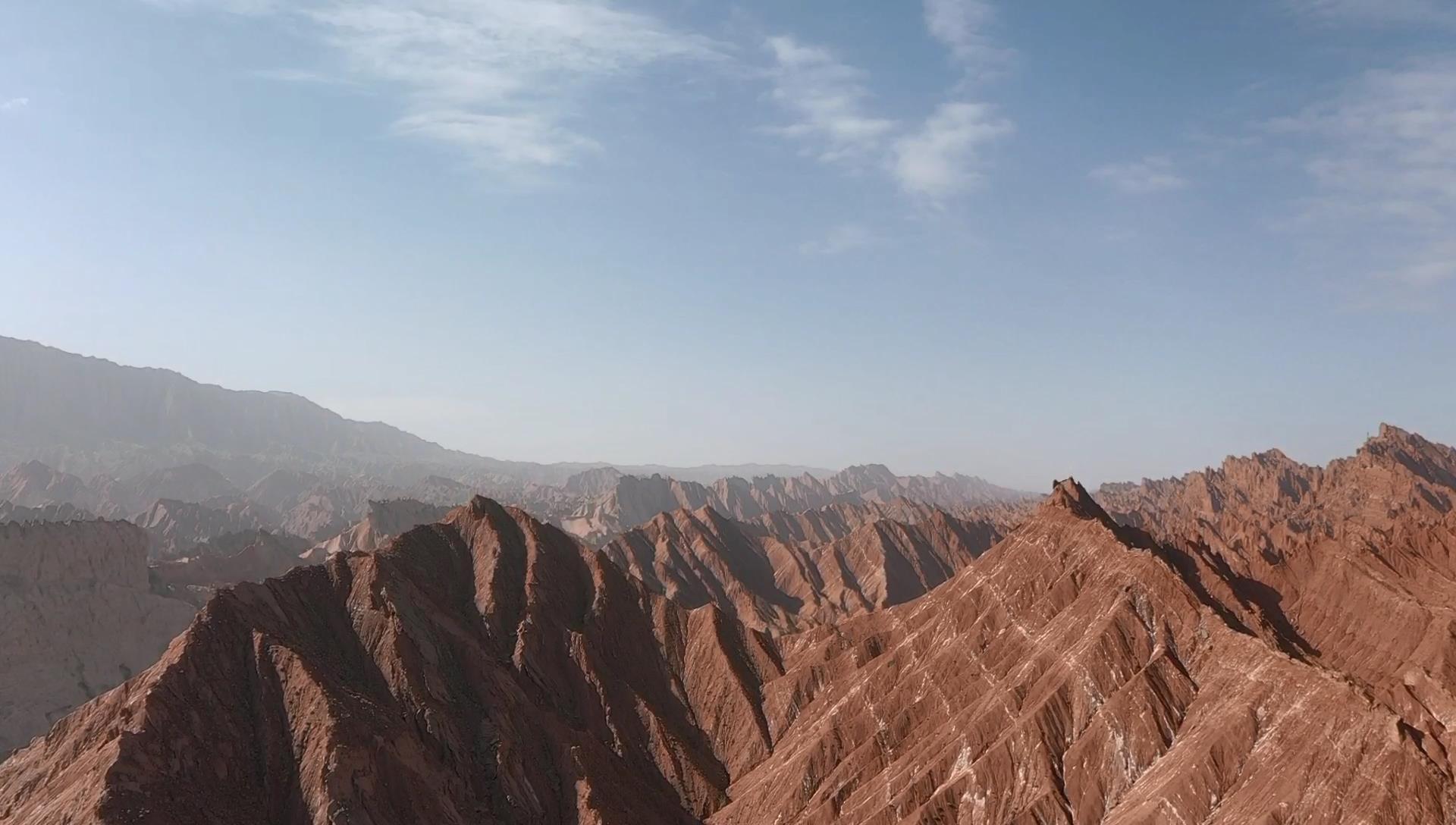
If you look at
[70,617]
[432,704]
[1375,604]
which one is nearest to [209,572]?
[70,617]

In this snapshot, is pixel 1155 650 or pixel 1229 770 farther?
pixel 1155 650

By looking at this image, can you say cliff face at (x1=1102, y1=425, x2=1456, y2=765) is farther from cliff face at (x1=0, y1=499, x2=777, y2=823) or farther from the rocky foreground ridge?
cliff face at (x1=0, y1=499, x2=777, y2=823)

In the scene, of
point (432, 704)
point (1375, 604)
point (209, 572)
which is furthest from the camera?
point (209, 572)

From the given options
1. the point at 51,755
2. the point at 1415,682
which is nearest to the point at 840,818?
the point at 1415,682

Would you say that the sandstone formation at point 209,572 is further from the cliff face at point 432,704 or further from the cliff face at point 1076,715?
the cliff face at point 1076,715

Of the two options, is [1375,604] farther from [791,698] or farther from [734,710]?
[734,710]

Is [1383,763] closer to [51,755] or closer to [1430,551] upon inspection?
[1430,551]
